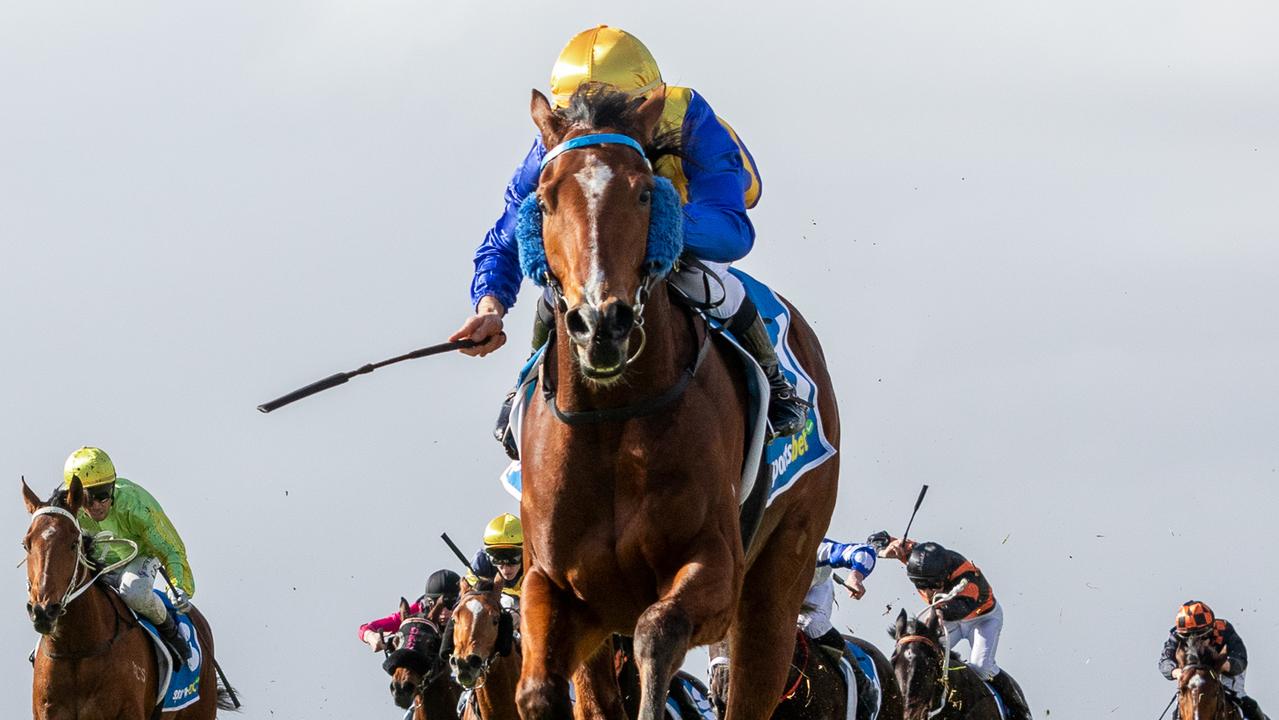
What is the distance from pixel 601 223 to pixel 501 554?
9869 mm

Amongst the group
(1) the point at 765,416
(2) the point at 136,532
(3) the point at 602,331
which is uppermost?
(3) the point at 602,331

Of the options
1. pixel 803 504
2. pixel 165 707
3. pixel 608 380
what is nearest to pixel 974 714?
pixel 165 707

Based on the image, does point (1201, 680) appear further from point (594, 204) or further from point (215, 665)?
point (594, 204)

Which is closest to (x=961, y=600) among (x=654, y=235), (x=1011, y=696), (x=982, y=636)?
(x=982, y=636)

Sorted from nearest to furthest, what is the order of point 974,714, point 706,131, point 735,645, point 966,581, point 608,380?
point 608,380 → point 706,131 → point 735,645 → point 974,714 → point 966,581

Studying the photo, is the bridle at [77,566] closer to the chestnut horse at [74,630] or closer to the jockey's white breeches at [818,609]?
the chestnut horse at [74,630]

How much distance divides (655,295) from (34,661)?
30.6ft

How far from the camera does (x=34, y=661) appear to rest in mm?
15836

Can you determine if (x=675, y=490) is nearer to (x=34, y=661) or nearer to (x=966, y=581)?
(x=34, y=661)

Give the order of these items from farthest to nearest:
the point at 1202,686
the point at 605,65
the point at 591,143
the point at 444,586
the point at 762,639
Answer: the point at 1202,686 → the point at 444,586 → the point at 762,639 → the point at 605,65 → the point at 591,143

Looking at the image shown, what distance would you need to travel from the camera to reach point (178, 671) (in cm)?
1652

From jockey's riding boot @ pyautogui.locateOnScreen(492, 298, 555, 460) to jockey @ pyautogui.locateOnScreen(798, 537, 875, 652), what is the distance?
19.3 ft

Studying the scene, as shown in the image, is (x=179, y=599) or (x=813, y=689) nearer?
(x=813, y=689)

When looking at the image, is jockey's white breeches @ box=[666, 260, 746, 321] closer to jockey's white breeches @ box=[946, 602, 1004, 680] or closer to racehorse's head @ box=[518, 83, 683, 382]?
racehorse's head @ box=[518, 83, 683, 382]
